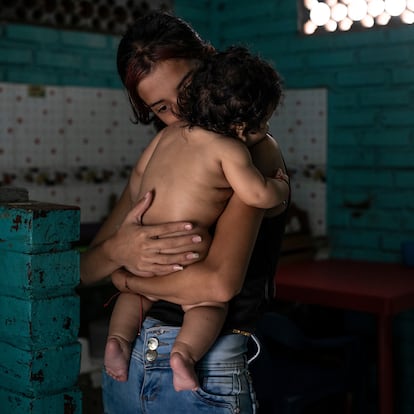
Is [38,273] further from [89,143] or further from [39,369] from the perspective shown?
[89,143]

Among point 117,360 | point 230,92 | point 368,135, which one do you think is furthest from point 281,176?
point 368,135

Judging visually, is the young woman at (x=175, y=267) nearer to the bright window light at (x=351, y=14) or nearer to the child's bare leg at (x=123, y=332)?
the child's bare leg at (x=123, y=332)

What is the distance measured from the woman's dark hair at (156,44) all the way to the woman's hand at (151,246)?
320 mm

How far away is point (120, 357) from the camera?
69.1 inches

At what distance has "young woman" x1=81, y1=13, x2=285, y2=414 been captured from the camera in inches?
67.5

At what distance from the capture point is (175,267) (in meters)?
1.81

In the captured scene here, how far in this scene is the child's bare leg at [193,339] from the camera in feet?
5.41

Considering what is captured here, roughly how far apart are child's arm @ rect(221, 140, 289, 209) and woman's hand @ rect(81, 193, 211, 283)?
0.15 meters

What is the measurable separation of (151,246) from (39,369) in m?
0.38

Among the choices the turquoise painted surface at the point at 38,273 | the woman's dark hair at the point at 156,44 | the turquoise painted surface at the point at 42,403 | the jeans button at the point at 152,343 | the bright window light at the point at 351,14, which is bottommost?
the turquoise painted surface at the point at 42,403

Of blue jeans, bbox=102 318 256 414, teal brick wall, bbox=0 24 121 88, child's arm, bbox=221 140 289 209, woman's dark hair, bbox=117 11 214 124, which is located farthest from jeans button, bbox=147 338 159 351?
teal brick wall, bbox=0 24 121 88

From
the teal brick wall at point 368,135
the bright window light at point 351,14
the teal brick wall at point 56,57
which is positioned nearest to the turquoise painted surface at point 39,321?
the teal brick wall at point 56,57

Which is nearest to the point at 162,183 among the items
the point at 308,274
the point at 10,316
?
the point at 10,316

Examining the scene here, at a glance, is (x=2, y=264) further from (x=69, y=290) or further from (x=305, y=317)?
(x=305, y=317)
